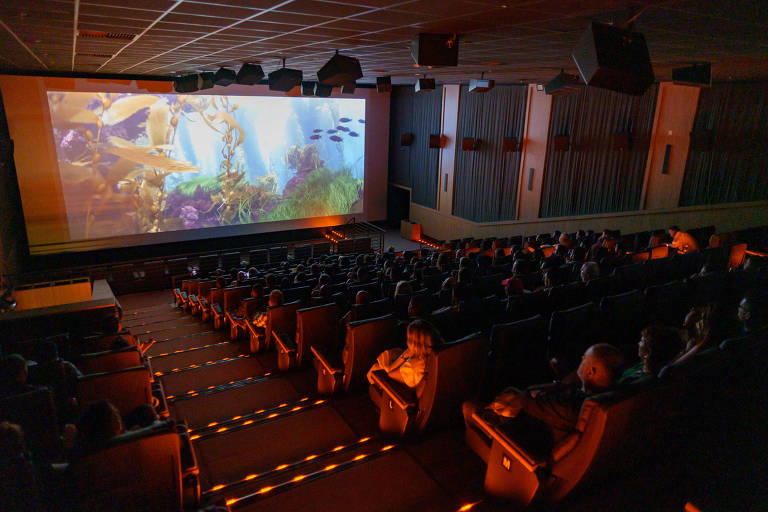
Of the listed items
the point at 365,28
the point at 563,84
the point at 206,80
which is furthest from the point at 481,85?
the point at 206,80

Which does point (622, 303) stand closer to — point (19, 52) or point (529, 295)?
point (529, 295)

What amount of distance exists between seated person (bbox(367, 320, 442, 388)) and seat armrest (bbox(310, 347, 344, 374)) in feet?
1.93

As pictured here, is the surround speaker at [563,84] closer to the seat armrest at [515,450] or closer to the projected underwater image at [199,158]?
the seat armrest at [515,450]

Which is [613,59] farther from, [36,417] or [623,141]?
[623,141]

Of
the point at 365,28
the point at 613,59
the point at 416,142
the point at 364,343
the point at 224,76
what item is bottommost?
the point at 364,343

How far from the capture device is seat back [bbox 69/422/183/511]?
196 cm

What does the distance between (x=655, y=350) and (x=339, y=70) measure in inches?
198

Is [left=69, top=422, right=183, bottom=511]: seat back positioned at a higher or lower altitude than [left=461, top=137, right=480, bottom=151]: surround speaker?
lower

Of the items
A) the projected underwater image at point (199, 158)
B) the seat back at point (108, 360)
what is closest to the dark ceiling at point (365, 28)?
the seat back at point (108, 360)

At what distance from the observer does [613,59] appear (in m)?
3.44

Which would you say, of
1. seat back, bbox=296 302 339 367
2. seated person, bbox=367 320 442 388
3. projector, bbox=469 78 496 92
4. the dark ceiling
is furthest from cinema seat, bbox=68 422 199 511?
projector, bbox=469 78 496 92

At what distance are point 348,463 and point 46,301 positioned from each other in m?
10.2

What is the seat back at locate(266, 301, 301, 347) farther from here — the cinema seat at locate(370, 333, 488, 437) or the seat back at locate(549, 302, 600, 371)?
the seat back at locate(549, 302, 600, 371)

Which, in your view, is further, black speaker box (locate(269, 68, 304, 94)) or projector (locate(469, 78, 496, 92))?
projector (locate(469, 78, 496, 92))
